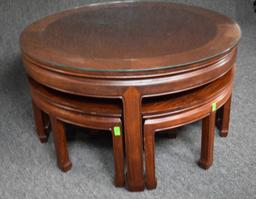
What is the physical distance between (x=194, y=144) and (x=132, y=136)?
1.48 feet

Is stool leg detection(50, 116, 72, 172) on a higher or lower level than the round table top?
lower

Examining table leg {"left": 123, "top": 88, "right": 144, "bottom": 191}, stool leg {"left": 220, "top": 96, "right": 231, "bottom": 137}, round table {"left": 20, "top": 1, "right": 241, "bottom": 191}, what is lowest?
stool leg {"left": 220, "top": 96, "right": 231, "bottom": 137}

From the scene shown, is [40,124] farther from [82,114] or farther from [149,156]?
[149,156]

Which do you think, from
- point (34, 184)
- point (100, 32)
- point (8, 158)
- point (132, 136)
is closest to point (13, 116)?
point (8, 158)

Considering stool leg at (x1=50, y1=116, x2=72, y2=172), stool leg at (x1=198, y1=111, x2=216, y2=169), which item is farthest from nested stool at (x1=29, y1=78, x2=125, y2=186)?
stool leg at (x1=198, y1=111, x2=216, y2=169)

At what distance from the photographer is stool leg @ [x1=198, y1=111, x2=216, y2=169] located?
48.0 inches

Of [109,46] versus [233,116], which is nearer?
[109,46]

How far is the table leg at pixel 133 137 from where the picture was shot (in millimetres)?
1054

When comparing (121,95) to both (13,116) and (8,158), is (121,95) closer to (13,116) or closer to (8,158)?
(8,158)

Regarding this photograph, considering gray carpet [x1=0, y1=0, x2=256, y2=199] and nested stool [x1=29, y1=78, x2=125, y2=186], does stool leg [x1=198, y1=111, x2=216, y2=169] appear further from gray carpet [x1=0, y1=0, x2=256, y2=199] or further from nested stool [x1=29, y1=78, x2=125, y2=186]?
nested stool [x1=29, y1=78, x2=125, y2=186]

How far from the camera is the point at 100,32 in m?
1.35

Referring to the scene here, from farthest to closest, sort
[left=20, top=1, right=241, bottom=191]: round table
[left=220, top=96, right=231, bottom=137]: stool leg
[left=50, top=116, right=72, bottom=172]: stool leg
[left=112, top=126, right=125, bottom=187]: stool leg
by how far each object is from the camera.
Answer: [left=220, top=96, right=231, bottom=137]: stool leg → [left=50, top=116, right=72, bottom=172]: stool leg → [left=112, top=126, right=125, bottom=187]: stool leg → [left=20, top=1, right=241, bottom=191]: round table

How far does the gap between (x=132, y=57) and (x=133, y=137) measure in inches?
9.9

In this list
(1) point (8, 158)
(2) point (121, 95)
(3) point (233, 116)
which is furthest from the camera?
(3) point (233, 116)
